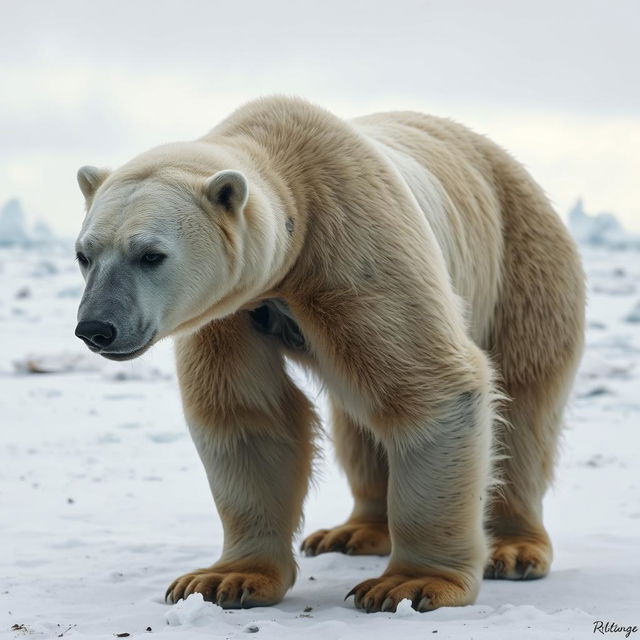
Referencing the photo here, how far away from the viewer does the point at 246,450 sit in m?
4.11

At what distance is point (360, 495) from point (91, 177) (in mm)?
2147

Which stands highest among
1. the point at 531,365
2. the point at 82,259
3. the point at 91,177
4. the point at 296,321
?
the point at 91,177

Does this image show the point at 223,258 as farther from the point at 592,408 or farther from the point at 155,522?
the point at 592,408

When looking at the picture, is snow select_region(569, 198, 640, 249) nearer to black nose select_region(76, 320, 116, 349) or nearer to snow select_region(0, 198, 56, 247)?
snow select_region(0, 198, 56, 247)

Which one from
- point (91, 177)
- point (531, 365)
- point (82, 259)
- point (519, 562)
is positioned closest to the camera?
point (82, 259)

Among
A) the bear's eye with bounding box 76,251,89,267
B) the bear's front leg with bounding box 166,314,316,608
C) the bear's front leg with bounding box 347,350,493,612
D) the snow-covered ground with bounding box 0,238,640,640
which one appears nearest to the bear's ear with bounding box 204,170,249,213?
the bear's eye with bounding box 76,251,89,267

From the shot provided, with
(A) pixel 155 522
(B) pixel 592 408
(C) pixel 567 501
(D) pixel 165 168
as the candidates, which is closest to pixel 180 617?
(D) pixel 165 168

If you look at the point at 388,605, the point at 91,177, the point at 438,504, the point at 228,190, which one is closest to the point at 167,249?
the point at 228,190

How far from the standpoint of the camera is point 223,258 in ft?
11.5

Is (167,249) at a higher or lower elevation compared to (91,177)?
lower

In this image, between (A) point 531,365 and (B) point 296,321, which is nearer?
(B) point 296,321

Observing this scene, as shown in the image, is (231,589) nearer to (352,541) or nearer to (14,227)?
(352,541)

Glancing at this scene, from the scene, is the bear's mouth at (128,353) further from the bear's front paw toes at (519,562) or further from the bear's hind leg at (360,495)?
the bear's front paw toes at (519,562)

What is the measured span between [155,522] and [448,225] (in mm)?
2242
